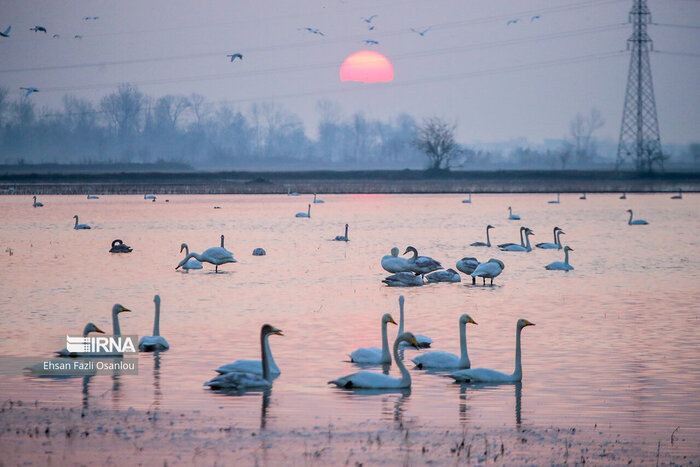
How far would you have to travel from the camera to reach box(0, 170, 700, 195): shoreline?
9250 cm

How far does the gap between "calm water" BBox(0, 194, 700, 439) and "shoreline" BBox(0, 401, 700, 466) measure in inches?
17.1

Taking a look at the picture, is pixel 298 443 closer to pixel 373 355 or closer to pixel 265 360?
pixel 265 360

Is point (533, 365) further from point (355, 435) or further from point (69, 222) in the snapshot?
point (69, 222)

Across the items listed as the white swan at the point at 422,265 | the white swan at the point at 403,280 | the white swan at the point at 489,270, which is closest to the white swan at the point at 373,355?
the white swan at the point at 403,280

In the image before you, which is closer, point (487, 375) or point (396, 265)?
point (487, 375)

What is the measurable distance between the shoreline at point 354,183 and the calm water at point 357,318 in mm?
46996

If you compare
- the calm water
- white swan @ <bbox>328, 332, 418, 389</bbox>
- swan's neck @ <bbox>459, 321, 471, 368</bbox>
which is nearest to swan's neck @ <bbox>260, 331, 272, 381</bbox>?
the calm water

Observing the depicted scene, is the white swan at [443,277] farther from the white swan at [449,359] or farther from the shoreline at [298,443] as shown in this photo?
the shoreline at [298,443]

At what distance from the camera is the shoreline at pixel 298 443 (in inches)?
371

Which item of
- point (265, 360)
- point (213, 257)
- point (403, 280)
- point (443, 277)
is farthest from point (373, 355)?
point (213, 257)

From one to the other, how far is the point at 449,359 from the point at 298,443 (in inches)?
185

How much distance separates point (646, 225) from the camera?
50375 millimetres

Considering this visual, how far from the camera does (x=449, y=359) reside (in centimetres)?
1436

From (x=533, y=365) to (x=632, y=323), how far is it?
5048mm
